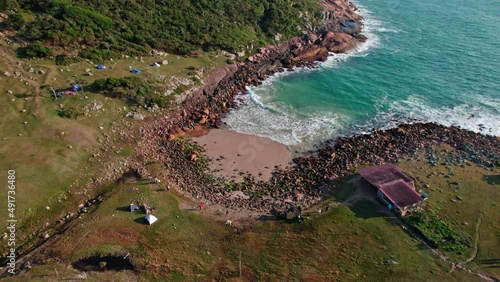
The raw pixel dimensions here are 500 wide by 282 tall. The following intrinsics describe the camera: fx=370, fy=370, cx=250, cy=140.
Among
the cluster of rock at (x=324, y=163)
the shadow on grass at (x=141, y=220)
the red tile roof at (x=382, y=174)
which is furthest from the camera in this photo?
the red tile roof at (x=382, y=174)

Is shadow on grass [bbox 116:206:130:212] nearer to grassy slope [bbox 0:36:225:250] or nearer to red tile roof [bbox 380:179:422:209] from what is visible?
grassy slope [bbox 0:36:225:250]

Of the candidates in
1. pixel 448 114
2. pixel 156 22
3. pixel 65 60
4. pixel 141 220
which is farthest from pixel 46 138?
pixel 448 114

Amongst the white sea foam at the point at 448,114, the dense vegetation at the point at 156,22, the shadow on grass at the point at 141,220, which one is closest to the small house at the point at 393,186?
the white sea foam at the point at 448,114

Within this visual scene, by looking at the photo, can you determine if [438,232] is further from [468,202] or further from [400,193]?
[468,202]

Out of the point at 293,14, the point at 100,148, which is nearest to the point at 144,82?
the point at 100,148

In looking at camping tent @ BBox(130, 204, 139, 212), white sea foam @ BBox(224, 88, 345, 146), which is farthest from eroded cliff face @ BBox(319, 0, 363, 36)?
camping tent @ BBox(130, 204, 139, 212)

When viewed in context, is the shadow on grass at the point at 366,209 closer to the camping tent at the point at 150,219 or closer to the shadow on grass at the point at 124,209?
the camping tent at the point at 150,219

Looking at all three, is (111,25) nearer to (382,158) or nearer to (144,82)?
(144,82)
